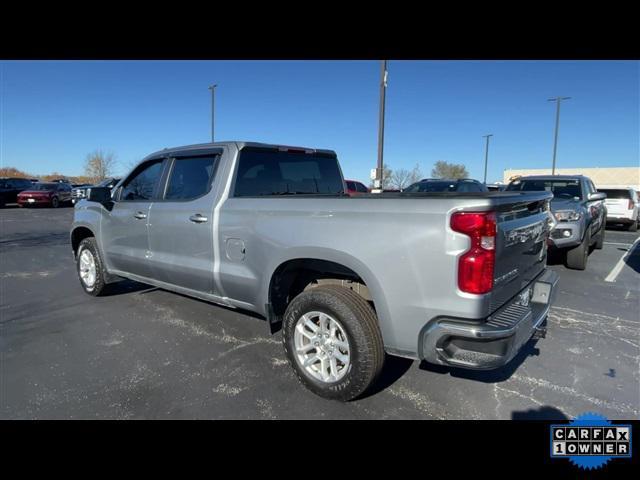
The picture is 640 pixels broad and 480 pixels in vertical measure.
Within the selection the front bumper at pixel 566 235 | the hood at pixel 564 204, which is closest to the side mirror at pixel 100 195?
the front bumper at pixel 566 235

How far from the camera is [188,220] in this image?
369 cm

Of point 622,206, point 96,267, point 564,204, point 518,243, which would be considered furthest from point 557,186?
point 96,267

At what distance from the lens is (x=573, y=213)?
6535 mm

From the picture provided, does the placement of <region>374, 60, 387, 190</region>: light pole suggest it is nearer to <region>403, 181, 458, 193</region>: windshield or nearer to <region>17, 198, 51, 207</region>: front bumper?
<region>403, 181, 458, 193</region>: windshield

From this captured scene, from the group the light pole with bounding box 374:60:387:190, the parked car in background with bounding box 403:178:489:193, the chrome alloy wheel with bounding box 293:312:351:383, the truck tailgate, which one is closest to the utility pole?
the light pole with bounding box 374:60:387:190

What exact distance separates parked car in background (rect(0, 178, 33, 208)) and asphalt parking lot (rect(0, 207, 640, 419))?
21.8 m

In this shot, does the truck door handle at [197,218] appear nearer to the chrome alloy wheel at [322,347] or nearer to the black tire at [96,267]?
the chrome alloy wheel at [322,347]

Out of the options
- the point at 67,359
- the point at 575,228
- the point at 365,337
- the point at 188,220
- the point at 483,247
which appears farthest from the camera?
the point at 575,228
